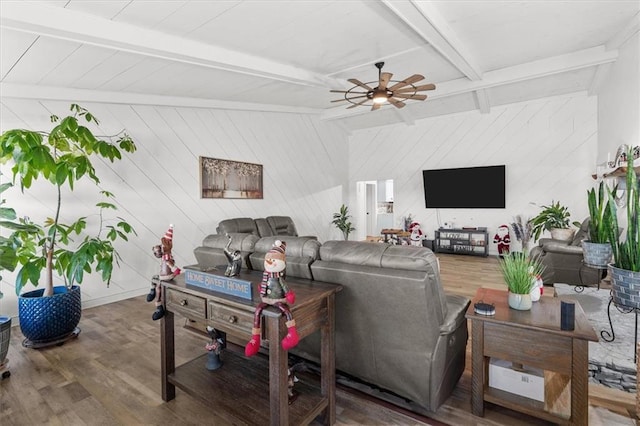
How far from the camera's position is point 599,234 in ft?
7.40

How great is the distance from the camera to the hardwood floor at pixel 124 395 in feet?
5.88

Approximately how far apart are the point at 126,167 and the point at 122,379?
2.95 m

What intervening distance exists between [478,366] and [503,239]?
224 inches

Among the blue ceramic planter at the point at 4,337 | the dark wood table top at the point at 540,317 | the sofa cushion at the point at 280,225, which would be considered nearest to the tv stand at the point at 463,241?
the sofa cushion at the point at 280,225

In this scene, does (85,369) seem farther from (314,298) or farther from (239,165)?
(239,165)

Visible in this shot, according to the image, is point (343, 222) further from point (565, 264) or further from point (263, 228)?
point (565, 264)

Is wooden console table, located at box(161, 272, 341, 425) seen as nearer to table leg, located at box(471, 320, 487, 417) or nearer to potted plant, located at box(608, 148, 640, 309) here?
table leg, located at box(471, 320, 487, 417)

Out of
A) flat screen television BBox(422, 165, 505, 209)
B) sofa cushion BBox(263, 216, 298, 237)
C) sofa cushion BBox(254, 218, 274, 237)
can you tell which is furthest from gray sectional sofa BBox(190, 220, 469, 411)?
flat screen television BBox(422, 165, 505, 209)

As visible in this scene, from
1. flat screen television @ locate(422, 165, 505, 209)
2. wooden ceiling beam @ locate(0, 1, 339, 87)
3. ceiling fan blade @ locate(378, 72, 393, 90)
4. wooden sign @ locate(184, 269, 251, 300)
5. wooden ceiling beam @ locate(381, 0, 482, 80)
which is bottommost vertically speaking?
wooden sign @ locate(184, 269, 251, 300)

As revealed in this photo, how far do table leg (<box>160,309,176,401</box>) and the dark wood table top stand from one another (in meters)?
1.88

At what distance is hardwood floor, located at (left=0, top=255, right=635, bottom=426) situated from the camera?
1.79 m

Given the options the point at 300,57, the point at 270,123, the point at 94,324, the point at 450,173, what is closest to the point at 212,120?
the point at 270,123

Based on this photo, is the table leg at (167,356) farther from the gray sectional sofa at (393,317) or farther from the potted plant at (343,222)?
the potted plant at (343,222)

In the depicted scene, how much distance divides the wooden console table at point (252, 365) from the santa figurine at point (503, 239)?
6.12 meters
